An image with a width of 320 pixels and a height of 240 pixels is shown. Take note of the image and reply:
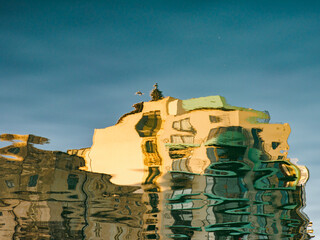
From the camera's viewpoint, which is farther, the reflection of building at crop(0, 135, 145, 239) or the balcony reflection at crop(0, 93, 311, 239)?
the reflection of building at crop(0, 135, 145, 239)

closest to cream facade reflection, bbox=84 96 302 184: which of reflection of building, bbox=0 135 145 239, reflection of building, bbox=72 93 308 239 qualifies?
reflection of building, bbox=72 93 308 239

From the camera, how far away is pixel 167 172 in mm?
11062

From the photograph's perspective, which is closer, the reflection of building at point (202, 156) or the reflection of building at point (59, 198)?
the reflection of building at point (202, 156)

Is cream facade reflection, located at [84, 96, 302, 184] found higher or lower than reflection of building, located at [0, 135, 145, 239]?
higher

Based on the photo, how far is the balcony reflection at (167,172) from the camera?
10555mm

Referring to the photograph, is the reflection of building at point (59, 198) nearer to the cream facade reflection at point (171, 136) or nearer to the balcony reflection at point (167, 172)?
the balcony reflection at point (167, 172)

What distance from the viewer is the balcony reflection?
10.6 m

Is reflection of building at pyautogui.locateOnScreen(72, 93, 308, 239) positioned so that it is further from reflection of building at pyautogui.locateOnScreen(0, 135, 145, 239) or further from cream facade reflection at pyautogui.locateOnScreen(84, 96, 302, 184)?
reflection of building at pyautogui.locateOnScreen(0, 135, 145, 239)

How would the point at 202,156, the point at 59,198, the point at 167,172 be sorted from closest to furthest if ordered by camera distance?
the point at 202,156 < the point at 167,172 < the point at 59,198

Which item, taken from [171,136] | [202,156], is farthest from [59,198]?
[202,156]

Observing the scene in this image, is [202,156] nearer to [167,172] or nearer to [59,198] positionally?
[167,172]

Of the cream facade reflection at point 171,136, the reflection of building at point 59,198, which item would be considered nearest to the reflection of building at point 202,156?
the cream facade reflection at point 171,136

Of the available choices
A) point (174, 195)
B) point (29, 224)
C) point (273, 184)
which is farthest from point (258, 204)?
point (29, 224)

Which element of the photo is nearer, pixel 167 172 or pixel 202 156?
pixel 202 156
